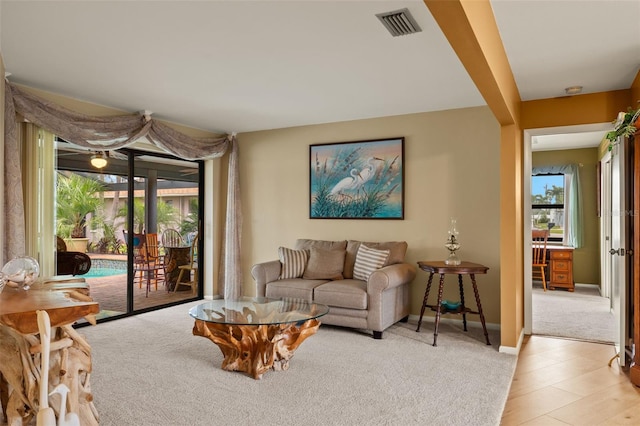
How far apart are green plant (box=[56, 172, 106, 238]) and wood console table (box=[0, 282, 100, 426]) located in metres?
2.41

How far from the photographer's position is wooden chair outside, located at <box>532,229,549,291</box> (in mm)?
7281

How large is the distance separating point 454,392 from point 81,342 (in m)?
2.36

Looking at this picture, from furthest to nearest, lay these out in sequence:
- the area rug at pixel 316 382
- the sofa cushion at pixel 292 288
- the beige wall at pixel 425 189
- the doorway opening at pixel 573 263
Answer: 1. the beige wall at pixel 425 189
2. the sofa cushion at pixel 292 288
3. the doorway opening at pixel 573 263
4. the area rug at pixel 316 382

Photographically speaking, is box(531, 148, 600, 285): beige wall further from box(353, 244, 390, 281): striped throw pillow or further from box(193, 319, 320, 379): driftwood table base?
box(193, 319, 320, 379): driftwood table base

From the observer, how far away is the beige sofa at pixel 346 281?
430cm

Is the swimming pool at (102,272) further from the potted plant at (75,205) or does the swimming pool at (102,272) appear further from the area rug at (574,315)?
the area rug at (574,315)

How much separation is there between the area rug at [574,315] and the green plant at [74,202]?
16.4 feet

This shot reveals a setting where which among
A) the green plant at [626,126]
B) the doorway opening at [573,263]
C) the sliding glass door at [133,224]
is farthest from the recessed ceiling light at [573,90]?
the sliding glass door at [133,224]

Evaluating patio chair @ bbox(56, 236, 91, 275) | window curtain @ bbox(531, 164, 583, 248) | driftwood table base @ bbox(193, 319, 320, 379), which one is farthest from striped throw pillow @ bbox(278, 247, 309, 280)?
window curtain @ bbox(531, 164, 583, 248)

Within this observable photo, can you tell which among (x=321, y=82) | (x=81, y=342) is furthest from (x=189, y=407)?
(x=321, y=82)

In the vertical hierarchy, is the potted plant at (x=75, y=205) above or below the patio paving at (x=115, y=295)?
above

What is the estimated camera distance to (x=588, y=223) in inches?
298

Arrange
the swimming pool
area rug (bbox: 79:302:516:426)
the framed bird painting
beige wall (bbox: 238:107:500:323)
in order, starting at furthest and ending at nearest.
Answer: the framed bird painting
the swimming pool
beige wall (bbox: 238:107:500:323)
area rug (bbox: 79:302:516:426)

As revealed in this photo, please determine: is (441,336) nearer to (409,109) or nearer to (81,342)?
(409,109)
